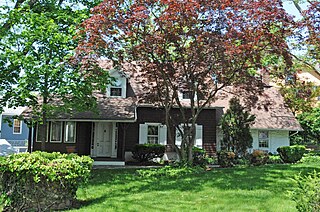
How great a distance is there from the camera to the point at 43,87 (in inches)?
515

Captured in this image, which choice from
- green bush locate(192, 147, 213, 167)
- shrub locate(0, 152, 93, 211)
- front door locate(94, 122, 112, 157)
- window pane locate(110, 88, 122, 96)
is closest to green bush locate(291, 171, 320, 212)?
shrub locate(0, 152, 93, 211)

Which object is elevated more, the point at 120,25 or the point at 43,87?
the point at 120,25

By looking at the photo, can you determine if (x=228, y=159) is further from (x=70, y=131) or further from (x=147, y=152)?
(x=70, y=131)

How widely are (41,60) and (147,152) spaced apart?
8585mm

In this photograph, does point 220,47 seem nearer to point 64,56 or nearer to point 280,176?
point 280,176

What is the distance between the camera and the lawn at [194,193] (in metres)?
7.67

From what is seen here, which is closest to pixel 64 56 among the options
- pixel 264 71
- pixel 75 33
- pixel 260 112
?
pixel 75 33

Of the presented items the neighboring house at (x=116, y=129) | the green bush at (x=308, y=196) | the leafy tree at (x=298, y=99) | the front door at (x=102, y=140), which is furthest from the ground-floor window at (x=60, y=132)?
the leafy tree at (x=298, y=99)

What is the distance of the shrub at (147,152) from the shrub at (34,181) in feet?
38.2

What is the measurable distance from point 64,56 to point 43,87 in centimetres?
150

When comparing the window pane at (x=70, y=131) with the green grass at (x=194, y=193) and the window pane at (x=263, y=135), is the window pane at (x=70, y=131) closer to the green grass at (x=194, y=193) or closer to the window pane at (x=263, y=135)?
the green grass at (x=194, y=193)

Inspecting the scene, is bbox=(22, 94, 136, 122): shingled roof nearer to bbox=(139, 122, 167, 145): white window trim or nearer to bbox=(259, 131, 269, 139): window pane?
bbox=(139, 122, 167, 145): white window trim

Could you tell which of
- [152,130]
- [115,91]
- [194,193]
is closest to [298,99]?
[152,130]

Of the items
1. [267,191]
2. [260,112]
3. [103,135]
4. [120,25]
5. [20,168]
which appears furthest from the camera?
[260,112]
